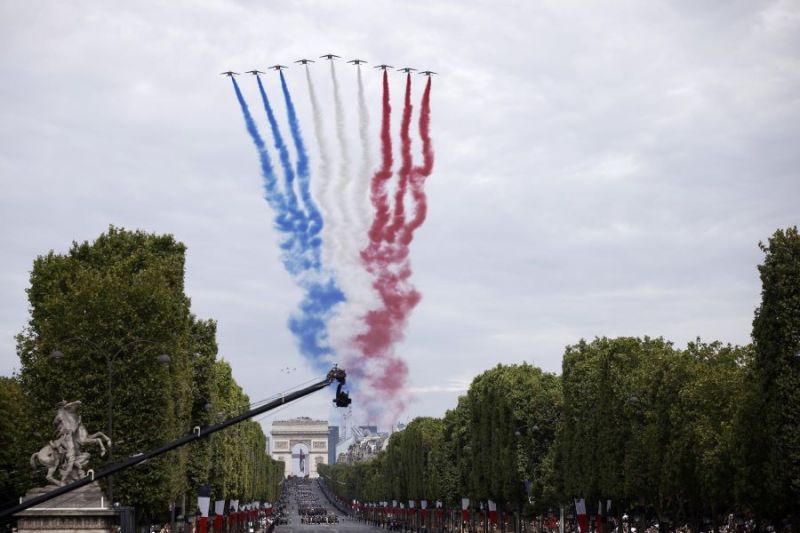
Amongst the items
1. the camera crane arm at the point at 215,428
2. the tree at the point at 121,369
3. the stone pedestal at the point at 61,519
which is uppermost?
the tree at the point at 121,369

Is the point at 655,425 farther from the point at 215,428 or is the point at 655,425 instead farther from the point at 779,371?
the point at 215,428

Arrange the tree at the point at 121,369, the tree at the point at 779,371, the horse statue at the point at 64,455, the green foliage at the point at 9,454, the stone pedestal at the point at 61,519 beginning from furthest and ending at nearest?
the green foliage at the point at 9,454 < the tree at the point at 121,369 < the tree at the point at 779,371 < the horse statue at the point at 64,455 < the stone pedestal at the point at 61,519

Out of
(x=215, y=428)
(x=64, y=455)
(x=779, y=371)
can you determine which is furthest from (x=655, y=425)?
(x=215, y=428)

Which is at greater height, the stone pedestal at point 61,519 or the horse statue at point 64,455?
the horse statue at point 64,455

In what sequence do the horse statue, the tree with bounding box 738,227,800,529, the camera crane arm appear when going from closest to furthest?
the camera crane arm, the horse statue, the tree with bounding box 738,227,800,529

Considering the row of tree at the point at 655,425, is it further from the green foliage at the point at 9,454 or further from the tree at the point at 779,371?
the green foliage at the point at 9,454

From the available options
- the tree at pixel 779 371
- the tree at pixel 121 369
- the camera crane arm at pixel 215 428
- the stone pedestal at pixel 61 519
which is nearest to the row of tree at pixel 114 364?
the tree at pixel 121 369

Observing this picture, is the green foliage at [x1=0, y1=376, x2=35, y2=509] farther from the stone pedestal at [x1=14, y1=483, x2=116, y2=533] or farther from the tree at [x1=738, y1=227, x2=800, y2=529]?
the tree at [x1=738, y1=227, x2=800, y2=529]

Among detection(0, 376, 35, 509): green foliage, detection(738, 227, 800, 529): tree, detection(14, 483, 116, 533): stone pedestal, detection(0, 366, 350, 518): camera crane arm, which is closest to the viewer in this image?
detection(0, 366, 350, 518): camera crane arm

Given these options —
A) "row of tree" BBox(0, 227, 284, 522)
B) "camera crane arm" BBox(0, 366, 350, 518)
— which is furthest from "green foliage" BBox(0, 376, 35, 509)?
"camera crane arm" BBox(0, 366, 350, 518)
